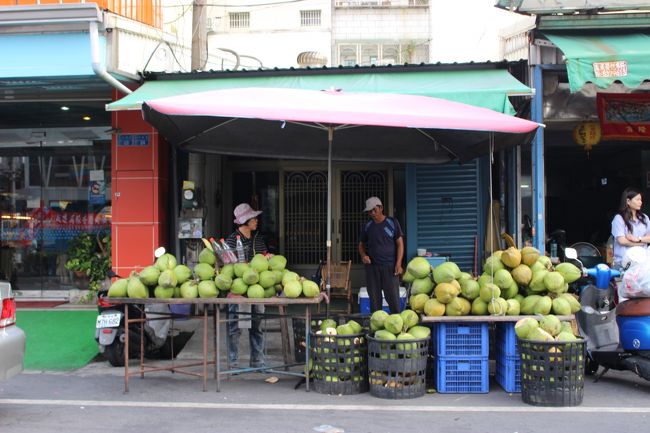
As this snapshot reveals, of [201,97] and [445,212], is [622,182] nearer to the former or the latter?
[445,212]

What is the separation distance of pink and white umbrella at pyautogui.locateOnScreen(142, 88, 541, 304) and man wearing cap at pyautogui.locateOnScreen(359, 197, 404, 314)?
2.78 feet

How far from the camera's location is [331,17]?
20.1 metres

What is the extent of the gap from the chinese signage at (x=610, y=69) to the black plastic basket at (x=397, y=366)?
3814 mm

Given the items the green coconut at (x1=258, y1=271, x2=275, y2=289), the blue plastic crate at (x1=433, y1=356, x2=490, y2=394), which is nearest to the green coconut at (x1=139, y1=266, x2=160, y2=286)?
the green coconut at (x1=258, y1=271, x2=275, y2=289)

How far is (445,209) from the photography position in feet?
30.6

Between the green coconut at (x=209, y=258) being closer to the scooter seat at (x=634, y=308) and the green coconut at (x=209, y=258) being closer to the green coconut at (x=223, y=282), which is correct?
the green coconut at (x=223, y=282)

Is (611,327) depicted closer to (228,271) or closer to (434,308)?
(434,308)

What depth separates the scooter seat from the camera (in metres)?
5.70

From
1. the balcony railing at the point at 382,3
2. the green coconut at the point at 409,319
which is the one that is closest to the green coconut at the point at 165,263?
the green coconut at the point at 409,319

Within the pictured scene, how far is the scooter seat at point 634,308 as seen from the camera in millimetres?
5695

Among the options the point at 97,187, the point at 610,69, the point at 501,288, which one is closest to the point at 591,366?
the point at 501,288

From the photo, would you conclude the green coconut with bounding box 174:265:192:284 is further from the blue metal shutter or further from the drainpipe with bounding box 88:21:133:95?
the blue metal shutter

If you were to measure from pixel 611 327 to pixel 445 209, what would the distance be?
372 centimetres

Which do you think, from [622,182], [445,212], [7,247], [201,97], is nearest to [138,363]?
[201,97]
